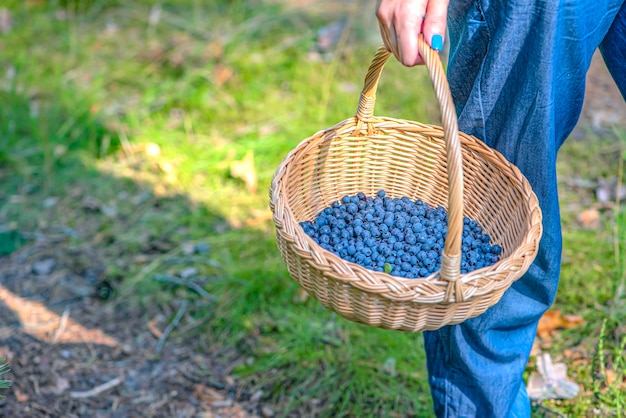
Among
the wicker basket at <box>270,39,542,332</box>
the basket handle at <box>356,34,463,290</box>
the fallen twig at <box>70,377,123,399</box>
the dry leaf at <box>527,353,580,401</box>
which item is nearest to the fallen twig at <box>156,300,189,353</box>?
the fallen twig at <box>70,377,123,399</box>

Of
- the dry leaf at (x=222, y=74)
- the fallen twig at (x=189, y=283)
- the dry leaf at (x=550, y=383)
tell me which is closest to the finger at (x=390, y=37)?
the dry leaf at (x=550, y=383)

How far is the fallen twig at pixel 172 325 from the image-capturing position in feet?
6.96

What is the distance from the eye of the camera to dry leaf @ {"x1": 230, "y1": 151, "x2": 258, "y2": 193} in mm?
2658

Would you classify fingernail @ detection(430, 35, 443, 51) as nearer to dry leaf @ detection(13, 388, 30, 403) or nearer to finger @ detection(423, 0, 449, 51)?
finger @ detection(423, 0, 449, 51)


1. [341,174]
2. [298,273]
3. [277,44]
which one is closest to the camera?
[298,273]

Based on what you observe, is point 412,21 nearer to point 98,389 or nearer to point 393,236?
point 393,236

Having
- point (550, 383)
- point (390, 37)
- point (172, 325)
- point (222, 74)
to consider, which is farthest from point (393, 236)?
point (222, 74)

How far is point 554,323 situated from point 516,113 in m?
0.98

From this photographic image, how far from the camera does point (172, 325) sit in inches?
85.2

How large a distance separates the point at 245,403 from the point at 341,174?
0.79 meters

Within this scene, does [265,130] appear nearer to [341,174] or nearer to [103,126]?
[103,126]

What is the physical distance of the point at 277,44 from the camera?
11.4 ft

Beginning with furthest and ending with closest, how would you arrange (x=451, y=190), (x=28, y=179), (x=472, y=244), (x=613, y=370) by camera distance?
1. (x=28, y=179)
2. (x=613, y=370)
3. (x=472, y=244)
4. (x=451, y=190)

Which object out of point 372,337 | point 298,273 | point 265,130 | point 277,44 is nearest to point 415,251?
point 298,273
